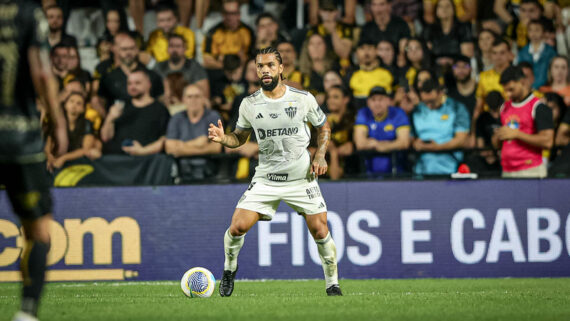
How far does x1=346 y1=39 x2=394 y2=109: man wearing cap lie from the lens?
13594 mm

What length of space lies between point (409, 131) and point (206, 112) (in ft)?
9.58

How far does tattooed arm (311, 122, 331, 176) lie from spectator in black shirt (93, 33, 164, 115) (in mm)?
5320

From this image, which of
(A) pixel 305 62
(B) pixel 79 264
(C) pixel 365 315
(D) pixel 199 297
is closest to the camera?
(C) pixel 365 315

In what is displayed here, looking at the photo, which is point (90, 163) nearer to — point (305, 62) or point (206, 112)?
point (206, 112)

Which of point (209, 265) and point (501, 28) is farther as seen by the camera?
point (501, 28)

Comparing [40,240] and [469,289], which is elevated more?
[40,240]

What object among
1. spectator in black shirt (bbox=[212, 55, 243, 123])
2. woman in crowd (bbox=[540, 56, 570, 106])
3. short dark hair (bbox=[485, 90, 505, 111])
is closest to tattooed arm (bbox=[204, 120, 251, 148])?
spectator in black shirt (bbox=[212, 55, 243, 123])

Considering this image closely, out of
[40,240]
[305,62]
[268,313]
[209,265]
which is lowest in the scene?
[209,265]

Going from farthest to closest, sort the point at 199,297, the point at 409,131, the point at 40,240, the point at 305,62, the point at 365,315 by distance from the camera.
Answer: the point at 305,62
the point at 409,131
the point at 199,297
the point at 365,315
the point at 40,240

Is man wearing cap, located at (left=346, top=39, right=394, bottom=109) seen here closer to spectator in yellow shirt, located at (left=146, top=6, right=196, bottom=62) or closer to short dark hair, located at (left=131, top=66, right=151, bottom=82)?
spectator in yellow shirt, located at (left=146, top=6, right=196, bottom=62)

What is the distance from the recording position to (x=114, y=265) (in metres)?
11.7

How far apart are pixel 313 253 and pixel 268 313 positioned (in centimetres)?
498

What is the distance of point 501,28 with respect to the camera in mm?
14930

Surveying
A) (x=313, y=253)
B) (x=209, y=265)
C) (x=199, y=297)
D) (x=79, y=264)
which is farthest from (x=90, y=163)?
(x=199, y=297)
